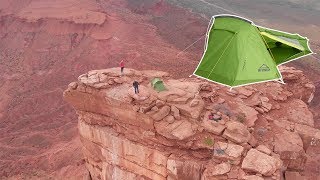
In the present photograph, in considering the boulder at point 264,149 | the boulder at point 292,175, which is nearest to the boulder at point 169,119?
the boulder at point 264,149

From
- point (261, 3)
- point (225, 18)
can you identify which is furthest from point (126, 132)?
point (261, 3)

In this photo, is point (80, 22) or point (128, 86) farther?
point (80, 22)

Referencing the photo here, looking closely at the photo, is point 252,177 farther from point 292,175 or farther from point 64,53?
point 64,53

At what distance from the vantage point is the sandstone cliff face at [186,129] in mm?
13875

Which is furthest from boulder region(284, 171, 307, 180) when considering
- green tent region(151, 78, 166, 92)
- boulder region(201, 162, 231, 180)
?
green tent region(151, 78, 166, 92)

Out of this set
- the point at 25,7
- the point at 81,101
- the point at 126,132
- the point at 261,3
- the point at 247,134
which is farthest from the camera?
the point at 261,3

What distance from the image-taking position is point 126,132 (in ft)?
50.3

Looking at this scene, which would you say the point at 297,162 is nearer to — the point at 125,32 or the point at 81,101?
the point at 81,101

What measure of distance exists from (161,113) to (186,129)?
110 cm

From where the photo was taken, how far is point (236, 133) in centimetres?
1414

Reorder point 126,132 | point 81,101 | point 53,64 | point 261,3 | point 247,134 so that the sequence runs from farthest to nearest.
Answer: point 261,3
point 53,64
point 81,101
point 126,132
point 247,134

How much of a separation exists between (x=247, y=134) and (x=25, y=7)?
118ft

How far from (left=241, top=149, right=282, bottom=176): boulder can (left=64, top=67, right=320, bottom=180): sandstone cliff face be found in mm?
33

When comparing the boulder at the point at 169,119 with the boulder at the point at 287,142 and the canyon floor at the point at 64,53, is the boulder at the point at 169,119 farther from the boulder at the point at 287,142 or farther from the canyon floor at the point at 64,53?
the canyon floor at the point at 64,53
